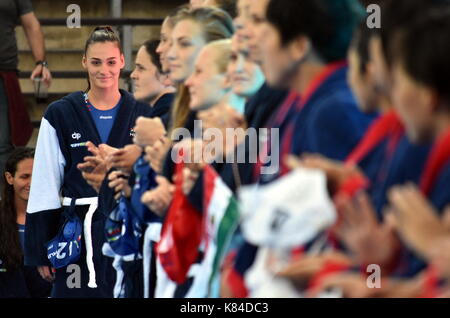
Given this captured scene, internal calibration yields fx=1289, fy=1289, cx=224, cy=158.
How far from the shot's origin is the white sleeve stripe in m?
6.49

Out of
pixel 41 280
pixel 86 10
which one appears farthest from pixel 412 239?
pixel 86 10

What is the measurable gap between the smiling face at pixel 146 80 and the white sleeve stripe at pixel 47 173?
3.57 feet

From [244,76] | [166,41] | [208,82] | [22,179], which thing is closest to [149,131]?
[166,41]

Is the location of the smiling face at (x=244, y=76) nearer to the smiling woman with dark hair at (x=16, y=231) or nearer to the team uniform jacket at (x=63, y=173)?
the team uniform jacket at (x=63, y=173)

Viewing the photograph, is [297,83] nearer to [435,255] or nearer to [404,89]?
[404,89]

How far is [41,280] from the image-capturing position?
7.07 metres

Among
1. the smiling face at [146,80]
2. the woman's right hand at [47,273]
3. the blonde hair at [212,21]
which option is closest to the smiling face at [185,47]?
the blonde hair at [212,21]

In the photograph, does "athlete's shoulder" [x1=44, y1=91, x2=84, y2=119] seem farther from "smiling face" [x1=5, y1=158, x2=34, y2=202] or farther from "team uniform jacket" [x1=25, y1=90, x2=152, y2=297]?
"smiling face" [x1=5, y1=158, x2=34, y2=202]

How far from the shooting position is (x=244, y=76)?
385 cm

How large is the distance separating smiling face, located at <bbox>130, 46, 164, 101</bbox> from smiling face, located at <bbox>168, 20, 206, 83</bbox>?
983mm

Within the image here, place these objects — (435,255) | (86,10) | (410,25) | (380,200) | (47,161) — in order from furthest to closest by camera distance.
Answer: (86,10), (47,161), (380,200), (410,25), (435,255)

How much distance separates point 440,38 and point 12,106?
562 centimetres

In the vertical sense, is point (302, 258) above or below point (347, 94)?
below

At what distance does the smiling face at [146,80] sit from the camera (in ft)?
17.9
